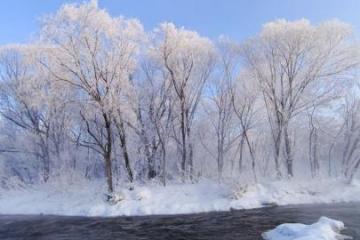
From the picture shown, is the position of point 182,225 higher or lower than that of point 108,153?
lower

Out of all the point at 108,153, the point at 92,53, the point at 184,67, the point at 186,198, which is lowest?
the point at 186,198

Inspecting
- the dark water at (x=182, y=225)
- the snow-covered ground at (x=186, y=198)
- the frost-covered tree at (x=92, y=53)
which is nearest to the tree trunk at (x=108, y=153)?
the frost-covered tree at (x=92, y=53)

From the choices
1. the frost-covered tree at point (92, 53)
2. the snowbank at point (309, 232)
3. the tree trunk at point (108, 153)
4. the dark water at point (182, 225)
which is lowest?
the snowbank at point (309, 232)

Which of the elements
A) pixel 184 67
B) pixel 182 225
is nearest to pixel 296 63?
pixel 184 67

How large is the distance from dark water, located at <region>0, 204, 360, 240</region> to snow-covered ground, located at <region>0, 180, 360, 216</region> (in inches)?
76.1

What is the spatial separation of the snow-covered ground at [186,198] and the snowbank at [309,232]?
364 inches

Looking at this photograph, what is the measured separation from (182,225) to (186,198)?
757 cm

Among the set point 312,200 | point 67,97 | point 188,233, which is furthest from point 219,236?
point 67,97

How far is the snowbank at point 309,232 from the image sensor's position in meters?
12.6

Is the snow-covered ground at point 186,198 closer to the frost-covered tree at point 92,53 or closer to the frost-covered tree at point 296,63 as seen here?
the frost-covered tree at point 92,53

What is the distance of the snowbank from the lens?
12.6 m

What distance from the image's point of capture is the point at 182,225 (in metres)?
18.7

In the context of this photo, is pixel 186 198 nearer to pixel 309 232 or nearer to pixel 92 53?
pixel 92 53

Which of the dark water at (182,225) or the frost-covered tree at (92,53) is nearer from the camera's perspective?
the dark water at (182,225)
